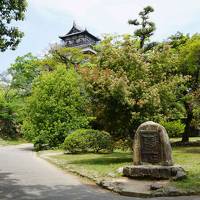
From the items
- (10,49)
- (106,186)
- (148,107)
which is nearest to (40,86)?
(148,107)

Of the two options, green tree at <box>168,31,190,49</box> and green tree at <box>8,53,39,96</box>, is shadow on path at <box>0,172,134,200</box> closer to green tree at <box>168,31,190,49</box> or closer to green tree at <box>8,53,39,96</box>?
green tree at <box>168,31,190,49</box>

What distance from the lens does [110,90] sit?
55.9ft

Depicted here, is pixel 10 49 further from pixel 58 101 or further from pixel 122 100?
pixel 58 101

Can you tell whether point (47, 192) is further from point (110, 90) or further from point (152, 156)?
point (110, 90)

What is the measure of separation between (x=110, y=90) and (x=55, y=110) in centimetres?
1298

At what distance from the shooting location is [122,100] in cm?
1695

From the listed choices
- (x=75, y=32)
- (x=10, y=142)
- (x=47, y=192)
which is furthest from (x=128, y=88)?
(x=75, y=32)

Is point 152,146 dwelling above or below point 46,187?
above

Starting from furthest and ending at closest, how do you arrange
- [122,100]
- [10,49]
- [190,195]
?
[122,100] → [10,49] → [190,195]

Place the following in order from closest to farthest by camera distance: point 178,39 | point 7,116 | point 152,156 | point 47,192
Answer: point 47,192 < point 152,156 < point 178,39 < point 7,116

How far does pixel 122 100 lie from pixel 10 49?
6405 millimetres

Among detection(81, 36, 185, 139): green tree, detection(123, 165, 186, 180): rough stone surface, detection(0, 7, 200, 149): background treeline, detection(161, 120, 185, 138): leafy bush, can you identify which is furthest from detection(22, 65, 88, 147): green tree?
detection(123, 165, 186, 180): rough stone surface

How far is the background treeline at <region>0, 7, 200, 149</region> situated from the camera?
1750cm

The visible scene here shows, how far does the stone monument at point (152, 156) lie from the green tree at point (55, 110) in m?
16.0
